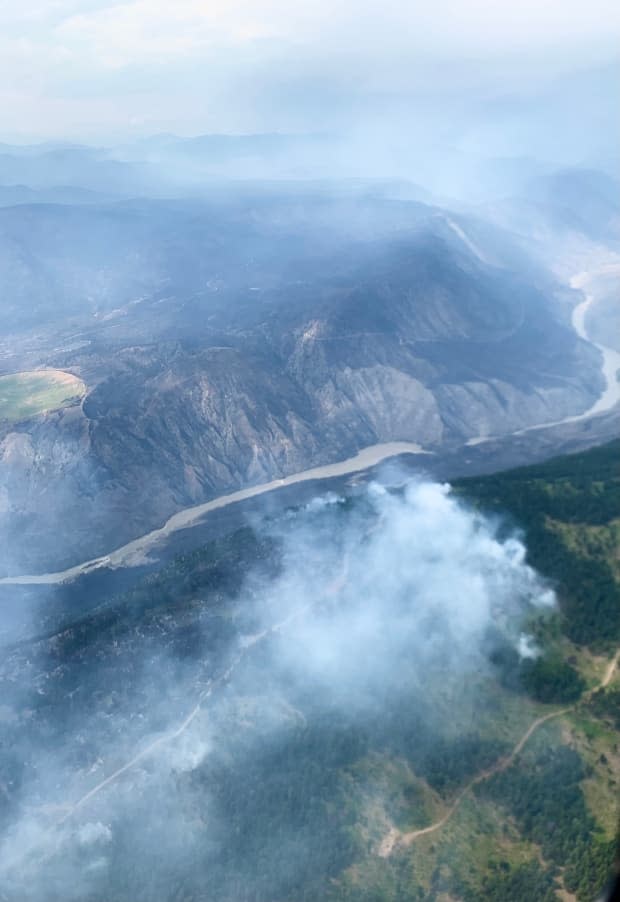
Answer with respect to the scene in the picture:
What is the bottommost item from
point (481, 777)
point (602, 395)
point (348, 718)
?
point (602, 395)

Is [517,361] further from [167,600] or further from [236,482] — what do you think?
[167,600]

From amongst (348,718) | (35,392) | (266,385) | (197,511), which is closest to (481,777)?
(348,718)

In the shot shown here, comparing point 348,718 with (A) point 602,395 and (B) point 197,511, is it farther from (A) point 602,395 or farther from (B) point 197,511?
(A) point 602,395

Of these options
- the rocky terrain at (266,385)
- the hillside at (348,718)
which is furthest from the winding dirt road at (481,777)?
the rocky terrain at (266,385)

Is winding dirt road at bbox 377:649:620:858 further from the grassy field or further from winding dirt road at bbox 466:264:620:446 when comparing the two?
the grassy field

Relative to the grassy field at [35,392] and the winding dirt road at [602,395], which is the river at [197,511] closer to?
the winding dirt road at [602,395]
